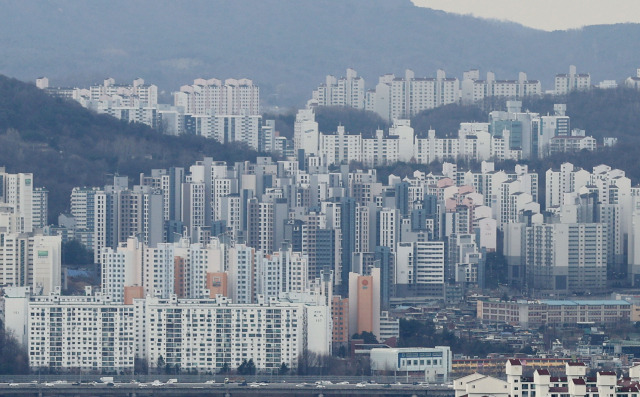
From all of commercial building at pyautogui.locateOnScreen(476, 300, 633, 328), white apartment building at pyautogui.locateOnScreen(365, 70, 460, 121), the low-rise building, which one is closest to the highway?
the low-rise building

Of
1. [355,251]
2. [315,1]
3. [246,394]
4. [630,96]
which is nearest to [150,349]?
[246,394]

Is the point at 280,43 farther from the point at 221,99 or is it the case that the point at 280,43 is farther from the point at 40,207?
the point at 40,207

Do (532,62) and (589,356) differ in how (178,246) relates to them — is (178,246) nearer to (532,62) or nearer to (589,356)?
(589,356)

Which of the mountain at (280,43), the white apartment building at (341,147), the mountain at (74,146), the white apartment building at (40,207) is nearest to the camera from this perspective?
the white apartment building at (40,207)

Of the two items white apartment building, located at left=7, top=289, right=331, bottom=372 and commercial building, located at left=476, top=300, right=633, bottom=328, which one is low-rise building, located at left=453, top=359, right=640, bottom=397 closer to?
white apartment building, located at left=7, top=289, right=331, bottom=372

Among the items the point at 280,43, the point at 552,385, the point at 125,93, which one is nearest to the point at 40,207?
the point at 125,93

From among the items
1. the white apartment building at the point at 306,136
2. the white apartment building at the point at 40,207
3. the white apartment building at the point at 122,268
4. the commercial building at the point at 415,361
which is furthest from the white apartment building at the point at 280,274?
the white apartment building at the point at 306,136

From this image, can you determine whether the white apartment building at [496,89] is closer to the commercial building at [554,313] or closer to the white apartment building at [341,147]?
the white apartment building at [341,147]

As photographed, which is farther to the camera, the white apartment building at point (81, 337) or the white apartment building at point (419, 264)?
the white apartment building at point (419, 264)
